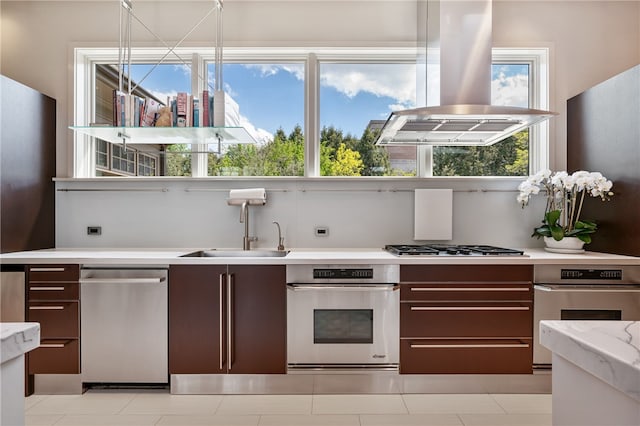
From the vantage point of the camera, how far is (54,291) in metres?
2.42

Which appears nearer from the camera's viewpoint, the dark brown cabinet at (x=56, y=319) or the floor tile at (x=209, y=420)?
the floor tile at (x=209, y=420)

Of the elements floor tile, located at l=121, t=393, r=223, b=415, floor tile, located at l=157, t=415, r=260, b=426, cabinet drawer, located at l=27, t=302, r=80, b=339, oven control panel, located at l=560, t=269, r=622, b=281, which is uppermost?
oven control panel, located at l=560, t=269, r=622, b=281

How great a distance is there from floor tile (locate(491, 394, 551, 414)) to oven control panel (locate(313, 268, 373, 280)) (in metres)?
1.07

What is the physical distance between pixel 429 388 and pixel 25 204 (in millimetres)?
2972

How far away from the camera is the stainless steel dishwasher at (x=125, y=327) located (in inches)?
94.6

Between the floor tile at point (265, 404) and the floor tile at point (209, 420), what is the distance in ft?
0.20

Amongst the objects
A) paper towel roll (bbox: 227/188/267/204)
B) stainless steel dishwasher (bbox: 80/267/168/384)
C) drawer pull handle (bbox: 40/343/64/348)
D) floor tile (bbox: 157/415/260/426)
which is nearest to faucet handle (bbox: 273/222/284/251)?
paper towel roll (bbox: 227/188/267/204)

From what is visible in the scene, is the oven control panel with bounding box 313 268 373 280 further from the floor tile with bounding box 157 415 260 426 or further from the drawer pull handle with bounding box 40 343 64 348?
the drawer pull handle with bounding box 40 343 64 348

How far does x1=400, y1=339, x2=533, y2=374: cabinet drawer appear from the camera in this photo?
2.41m

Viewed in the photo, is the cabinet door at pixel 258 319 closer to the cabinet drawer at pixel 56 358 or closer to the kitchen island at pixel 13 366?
the cabinet drawer at pixel 56 358

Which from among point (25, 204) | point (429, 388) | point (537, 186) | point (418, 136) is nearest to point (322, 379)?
point (429, 388)

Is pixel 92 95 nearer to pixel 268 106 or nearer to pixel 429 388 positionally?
pixel 268 106

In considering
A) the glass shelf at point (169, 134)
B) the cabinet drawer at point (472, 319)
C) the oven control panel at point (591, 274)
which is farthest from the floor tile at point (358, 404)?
the glass shelf at point (169, 134)

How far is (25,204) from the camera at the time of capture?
2.76m
